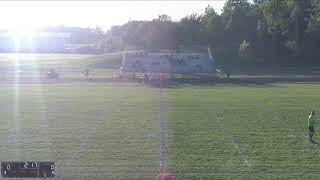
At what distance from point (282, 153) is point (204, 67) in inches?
2388

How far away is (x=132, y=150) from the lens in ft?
69.7

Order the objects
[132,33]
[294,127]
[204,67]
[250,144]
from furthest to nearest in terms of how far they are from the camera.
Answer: [132,33] → [204,67] → [294,127] → [250,144]

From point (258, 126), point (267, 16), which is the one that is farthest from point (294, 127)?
point (267, 16)

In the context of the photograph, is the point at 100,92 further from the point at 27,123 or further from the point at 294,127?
the point at 294,127

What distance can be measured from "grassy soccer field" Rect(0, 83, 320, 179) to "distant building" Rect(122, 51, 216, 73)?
36.8 meters

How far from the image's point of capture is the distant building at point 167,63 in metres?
79.2

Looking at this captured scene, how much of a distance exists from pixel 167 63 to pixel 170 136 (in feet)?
184

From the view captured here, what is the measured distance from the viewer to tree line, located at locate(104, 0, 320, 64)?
94312mm

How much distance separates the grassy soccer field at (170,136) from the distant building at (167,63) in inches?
1450

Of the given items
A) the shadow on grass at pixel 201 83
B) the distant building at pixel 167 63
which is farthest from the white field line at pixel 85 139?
the distant building at pixel 167 63

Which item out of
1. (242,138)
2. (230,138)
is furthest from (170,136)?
(242,138)

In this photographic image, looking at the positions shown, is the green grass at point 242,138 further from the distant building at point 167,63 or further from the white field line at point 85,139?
the distant building at point 167,63

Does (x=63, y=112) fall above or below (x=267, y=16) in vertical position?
below
